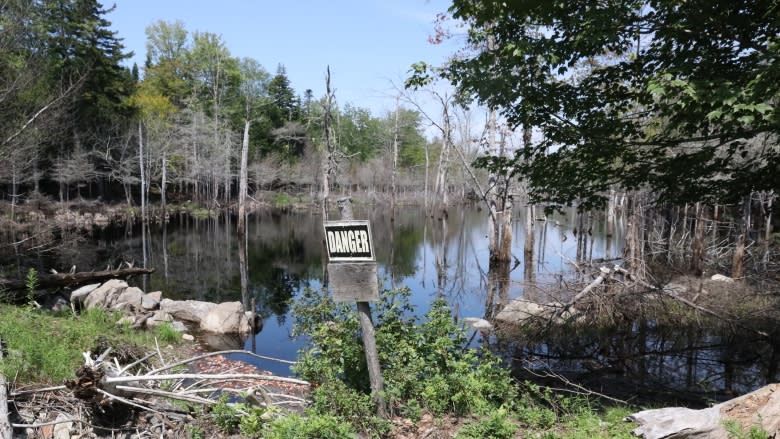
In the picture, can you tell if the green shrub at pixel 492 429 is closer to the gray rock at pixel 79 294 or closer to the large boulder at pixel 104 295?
the large boulder at pixel 104 295

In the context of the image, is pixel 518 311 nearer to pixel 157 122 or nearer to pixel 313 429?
pixel 313 429

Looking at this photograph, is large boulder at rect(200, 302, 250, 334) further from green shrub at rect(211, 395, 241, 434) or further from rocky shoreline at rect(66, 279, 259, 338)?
green shrub at rect(211, 395, 241, 434)

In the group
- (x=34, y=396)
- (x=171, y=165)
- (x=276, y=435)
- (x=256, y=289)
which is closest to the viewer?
(x=276, y=435)

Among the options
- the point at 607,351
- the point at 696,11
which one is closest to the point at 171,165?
the point at 607,351

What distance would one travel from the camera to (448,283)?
18.0 meters

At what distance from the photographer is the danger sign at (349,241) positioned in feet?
14.7

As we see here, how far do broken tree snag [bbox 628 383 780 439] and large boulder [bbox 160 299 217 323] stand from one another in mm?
10563

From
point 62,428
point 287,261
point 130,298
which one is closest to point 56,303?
point 130,298

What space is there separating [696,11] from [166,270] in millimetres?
19034

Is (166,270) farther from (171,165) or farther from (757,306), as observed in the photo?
(171,165)

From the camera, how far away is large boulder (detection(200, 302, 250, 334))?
1172 cm

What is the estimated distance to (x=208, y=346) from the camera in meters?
10.7

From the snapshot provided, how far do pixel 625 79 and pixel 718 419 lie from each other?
13.0 ft

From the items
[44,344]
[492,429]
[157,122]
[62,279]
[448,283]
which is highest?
[157,122]
